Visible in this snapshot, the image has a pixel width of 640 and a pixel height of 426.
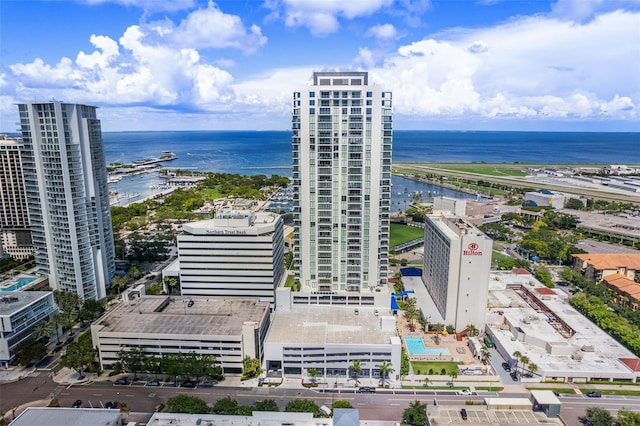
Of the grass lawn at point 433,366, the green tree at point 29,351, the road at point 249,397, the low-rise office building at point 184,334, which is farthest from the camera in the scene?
the grass lawn at point 433,366

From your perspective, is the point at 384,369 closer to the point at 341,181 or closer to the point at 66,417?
the point at 341,181

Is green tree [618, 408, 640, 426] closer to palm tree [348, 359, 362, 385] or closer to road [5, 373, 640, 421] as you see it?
road [5, 373, 640, 421]

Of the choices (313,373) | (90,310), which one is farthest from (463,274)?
(90,310)

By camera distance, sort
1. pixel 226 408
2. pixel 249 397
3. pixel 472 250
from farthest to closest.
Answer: pixel 472 250
pixel 249 397
pixel 226 408

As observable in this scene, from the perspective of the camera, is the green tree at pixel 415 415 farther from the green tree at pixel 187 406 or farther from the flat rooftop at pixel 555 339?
the green tree at pixel 187 406

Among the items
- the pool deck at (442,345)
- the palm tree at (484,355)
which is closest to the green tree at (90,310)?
the pool deck at (442,345)

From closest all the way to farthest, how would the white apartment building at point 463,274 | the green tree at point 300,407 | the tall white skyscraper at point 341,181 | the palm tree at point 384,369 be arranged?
the green tree at point 300,407 → the palm tree at point 384,369 → the tall white skyscraper at point 341,181 → the white apartment building at point 463,274

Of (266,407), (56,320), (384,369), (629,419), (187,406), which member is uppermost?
(56,320)
